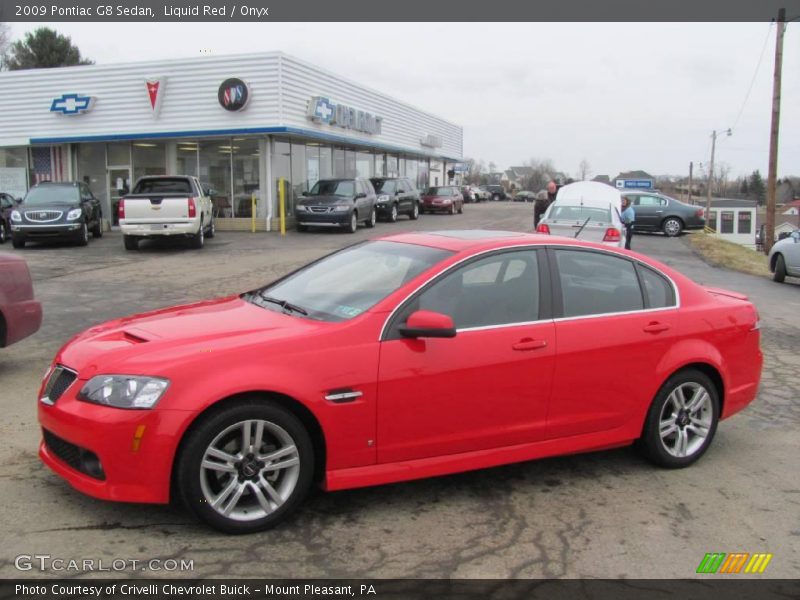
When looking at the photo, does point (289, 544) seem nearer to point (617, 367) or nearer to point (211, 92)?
point (617, 367)

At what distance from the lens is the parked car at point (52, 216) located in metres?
18.7

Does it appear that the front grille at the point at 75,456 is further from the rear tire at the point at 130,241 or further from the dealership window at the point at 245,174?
the dealership window at the point at 245,174

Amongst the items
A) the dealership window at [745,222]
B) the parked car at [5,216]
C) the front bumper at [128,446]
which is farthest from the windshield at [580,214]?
the dealership window at [745,222]

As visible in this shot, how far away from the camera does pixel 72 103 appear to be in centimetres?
2609

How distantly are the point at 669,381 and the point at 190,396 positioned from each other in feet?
10.1

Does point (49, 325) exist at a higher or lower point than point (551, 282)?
lower

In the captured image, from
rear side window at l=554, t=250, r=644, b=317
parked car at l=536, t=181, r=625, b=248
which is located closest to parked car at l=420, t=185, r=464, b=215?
parked car at l=536, t=181, r=625, b=248

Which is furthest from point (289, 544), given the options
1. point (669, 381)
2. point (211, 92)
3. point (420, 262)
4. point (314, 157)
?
point (314, 157)

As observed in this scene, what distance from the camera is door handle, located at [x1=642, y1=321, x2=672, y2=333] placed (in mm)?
4633

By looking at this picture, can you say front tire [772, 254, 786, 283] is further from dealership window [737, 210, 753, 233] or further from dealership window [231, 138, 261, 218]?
dealership window [737, 210, 753, 233]

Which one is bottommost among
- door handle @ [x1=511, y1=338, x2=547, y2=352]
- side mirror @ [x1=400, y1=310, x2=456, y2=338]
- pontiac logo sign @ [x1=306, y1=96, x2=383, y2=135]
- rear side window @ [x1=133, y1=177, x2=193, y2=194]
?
door handle @ [x1=511, y1=338, x2=547, y2=352]

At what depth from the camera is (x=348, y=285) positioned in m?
4.48

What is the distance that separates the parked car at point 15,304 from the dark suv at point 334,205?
17.0m

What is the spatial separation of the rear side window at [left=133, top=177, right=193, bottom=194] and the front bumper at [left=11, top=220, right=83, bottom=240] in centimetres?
228
